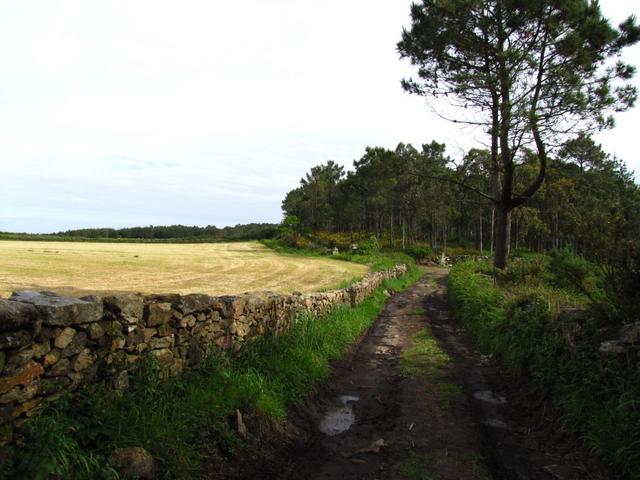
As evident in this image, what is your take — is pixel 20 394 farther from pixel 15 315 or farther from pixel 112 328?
pixel 112 328

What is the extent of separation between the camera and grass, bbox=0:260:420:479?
11.1 feet

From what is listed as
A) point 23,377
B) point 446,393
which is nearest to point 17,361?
point 23,377

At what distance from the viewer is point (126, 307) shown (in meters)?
4.64

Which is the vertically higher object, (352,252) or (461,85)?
(461,85)

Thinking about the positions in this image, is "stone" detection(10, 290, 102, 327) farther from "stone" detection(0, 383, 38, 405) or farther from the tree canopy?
the tree canopy

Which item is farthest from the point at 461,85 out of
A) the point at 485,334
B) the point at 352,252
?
the point at 352,252

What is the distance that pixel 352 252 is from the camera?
47531 mm

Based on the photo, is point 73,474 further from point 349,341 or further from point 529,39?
point 529,39

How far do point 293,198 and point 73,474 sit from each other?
3366 inches

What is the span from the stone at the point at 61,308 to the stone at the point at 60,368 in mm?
313

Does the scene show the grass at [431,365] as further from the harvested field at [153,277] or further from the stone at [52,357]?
the harvested field at [153,277]

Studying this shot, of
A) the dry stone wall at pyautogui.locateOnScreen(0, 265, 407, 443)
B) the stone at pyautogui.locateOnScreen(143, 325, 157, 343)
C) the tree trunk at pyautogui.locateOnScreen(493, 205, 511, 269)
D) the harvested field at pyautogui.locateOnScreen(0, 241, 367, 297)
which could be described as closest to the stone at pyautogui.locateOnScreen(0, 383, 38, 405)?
the dry stone wall at pyautogui.locateOnScreen(0, 265, 407, 443)

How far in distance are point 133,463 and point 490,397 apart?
5.28 metres

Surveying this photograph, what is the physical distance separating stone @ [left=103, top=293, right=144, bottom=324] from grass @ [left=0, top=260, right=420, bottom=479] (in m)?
0.54
